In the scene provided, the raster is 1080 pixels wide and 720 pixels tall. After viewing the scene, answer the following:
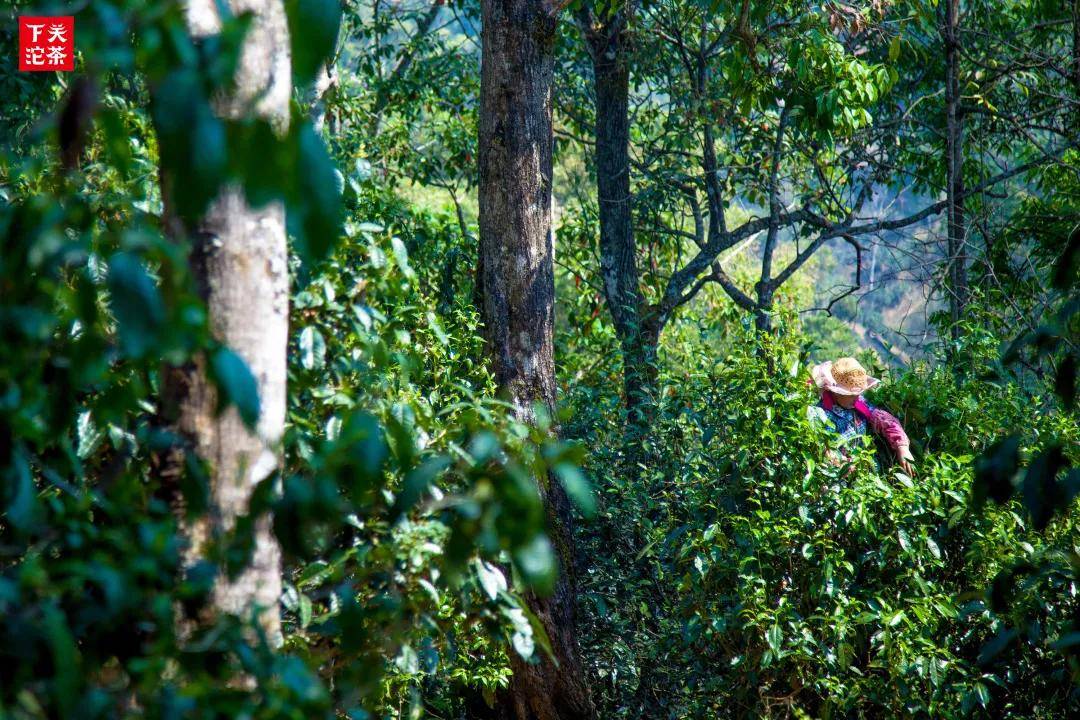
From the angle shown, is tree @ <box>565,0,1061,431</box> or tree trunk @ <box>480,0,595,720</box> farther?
tree @ <box>565,0,1061,431</box>

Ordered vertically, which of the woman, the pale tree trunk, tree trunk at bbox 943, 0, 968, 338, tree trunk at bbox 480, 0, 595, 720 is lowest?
the pale tree trunk

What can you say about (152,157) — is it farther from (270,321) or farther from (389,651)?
(389,651)

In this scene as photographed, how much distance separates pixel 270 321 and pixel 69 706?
873 millimetres

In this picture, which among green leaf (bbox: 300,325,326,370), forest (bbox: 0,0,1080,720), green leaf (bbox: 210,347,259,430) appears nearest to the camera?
green leaf (bbox: 210,347,259,430)

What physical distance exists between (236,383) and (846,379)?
4177 millimetres

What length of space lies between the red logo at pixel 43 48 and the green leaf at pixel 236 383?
4215 mm

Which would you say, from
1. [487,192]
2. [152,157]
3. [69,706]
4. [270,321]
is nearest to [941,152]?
[487,192]

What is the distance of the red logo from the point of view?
17.9 ft

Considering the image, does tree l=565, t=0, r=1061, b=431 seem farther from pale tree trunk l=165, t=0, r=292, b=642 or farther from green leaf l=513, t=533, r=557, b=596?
green leaf l=513, t=533, r=557, b=596

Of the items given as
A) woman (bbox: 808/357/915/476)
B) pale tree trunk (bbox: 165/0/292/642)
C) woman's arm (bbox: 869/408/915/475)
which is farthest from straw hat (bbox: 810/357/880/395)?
pale tree trunk (bbox: 165/0/292/642)

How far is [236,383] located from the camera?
1321 mm

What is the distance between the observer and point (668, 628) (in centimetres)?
459

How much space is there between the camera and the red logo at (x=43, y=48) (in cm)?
547

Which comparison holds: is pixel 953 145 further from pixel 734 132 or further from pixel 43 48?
pixel 43 48
